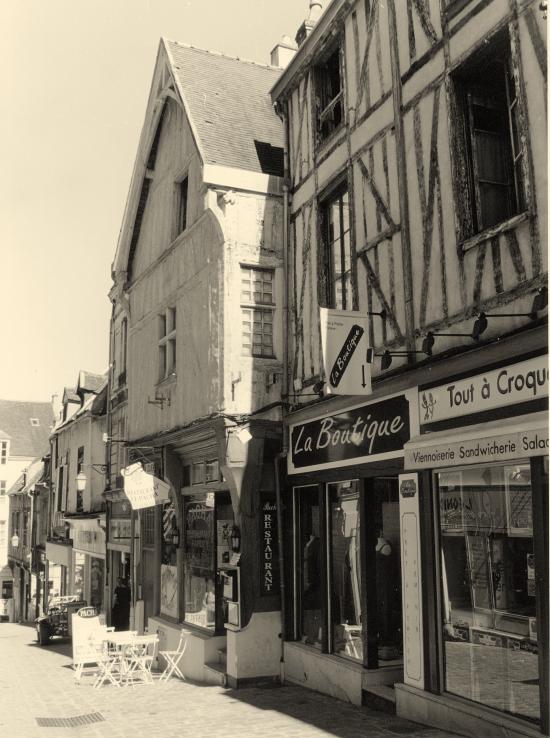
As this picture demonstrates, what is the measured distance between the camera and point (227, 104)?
1338 cm

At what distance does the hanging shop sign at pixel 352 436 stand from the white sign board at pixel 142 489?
3553mm

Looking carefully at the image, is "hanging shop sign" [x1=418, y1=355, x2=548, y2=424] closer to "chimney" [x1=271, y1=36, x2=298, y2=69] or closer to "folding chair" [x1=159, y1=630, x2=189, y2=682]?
"folding chair" [x1=159, y1=630, x2=189, y2=682]

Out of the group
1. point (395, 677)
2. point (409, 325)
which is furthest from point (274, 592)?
point (409, 325)

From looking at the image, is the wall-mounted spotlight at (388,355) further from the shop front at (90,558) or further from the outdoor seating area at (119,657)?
the shop front at (90,558)

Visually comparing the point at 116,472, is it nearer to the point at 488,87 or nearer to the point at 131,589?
the point at 131,589

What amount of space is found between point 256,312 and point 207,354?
0.99 metres

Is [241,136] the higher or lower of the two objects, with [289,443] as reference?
higher

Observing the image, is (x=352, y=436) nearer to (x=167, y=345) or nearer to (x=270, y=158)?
(x=270, y=158)

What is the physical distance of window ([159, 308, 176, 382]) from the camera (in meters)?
13.7

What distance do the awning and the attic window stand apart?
6.13 m

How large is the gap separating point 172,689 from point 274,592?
6.43 feet

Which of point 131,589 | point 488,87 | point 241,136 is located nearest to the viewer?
point 488,87

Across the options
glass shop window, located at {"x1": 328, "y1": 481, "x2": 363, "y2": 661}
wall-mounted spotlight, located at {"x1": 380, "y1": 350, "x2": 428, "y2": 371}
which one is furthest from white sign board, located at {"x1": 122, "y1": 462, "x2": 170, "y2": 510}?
wall-mounted spotlight, located at {"x1": 380, "y1": 350, "x2": 428, "y2": 371}

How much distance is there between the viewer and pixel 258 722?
8.24m
